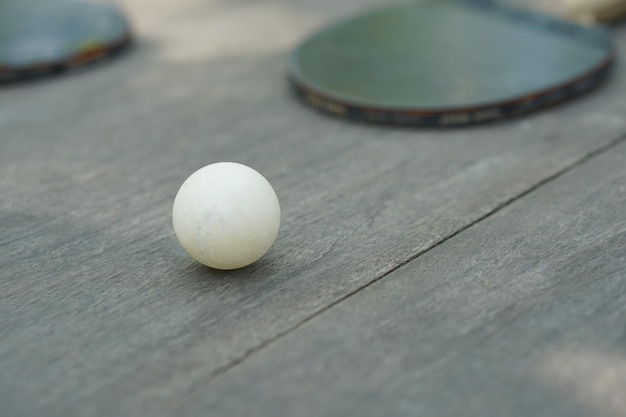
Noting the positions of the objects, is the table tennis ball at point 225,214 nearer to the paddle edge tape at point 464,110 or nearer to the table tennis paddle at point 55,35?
the paddle edge tape at point 464,110

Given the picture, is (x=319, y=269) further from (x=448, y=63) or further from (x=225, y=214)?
(x=448, y=63)

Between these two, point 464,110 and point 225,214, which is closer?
point 225,214

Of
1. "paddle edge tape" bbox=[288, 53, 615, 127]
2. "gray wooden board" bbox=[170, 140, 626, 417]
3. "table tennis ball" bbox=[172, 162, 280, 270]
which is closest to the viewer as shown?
"gray wooden board" bbox=[170, 140, 626, 417]

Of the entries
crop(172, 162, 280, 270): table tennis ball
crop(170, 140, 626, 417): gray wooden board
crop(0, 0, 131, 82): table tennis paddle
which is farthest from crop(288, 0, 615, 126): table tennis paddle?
crop(172, 162, 280, 270): table tennis ball

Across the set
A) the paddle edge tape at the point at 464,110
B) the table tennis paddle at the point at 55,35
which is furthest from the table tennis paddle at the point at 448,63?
the table tennis paddle at the point at 55,35

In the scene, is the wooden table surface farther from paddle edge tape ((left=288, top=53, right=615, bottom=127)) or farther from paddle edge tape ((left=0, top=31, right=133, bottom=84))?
paddle edge tape ((left=0, top=31, right=133, bottom=84))

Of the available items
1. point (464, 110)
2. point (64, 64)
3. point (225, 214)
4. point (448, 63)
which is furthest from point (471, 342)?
point (64, 64)

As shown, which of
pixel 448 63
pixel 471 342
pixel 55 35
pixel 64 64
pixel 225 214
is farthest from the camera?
pixel 55 35

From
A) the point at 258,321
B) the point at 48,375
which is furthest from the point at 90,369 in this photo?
the point at 258,321
